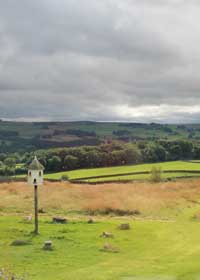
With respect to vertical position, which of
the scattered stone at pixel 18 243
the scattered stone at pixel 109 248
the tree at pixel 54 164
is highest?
the scattered stone at pixel 18 243

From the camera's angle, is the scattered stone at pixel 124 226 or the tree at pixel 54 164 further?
the tree at pixel 54 164

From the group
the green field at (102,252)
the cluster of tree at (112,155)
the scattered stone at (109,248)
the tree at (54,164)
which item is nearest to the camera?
the green field at (102,252)

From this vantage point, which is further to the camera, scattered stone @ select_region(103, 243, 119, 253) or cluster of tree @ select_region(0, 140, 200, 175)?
cluster of tree @ select_region(0, 140, 200, 175)

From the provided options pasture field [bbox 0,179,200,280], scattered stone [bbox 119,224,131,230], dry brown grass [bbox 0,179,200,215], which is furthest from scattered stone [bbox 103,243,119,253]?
dry brown grass [bbox 0,179,200,215]

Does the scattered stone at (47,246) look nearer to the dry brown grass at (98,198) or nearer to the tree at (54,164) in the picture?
the dry brown grass at (98,198)

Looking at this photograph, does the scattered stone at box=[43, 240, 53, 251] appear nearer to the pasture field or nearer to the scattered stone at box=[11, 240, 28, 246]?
the pasture field

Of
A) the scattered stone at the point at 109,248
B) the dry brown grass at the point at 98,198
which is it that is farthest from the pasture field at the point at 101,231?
the scattered stone at the point at 109,248

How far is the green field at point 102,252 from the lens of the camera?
Result: 19297 mm

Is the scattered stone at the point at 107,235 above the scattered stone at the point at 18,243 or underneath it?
underneath

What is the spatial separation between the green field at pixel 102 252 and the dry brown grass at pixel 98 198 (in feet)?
22.8

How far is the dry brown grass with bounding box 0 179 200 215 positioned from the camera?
40.8 m

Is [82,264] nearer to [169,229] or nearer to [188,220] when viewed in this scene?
[169,229]

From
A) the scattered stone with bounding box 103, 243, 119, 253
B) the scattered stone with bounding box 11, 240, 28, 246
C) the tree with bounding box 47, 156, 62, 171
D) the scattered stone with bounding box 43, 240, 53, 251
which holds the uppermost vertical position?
the scattered stone with bounding box 43, 240, 53, 251

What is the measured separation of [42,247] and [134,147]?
347 feet
